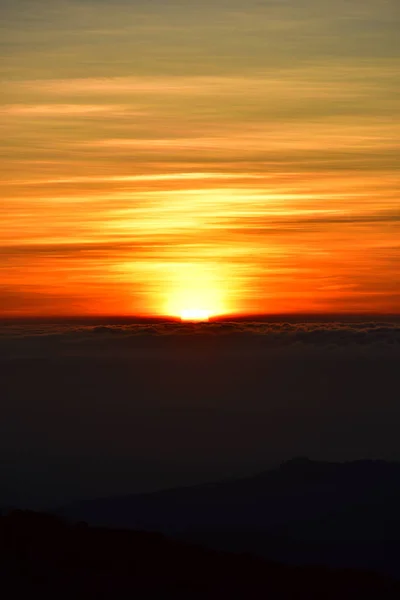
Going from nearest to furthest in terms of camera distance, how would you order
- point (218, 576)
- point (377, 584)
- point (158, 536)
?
1. point (218, 576)
2. point (158, 536)
3. point (377, 584)

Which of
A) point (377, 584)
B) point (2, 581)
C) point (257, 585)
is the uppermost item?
point (2, 581)

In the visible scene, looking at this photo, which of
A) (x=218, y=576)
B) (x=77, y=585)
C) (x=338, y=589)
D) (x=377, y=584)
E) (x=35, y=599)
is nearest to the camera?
(x=35, y=599)

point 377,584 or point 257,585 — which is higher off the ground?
point 257,585

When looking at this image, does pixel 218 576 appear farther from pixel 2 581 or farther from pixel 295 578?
pixel 2 581

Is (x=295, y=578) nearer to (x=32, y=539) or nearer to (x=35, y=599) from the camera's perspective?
(x=32, y=539)

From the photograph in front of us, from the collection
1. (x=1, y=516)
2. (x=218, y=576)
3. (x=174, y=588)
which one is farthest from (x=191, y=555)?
(x=1, y=516)

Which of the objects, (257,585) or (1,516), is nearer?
(1,516)
